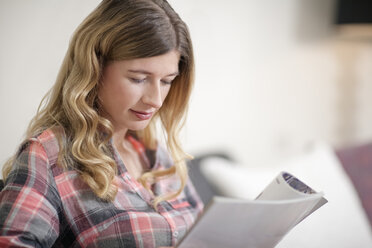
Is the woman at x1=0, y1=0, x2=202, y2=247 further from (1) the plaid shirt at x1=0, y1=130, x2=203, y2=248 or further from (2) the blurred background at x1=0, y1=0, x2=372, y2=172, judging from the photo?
(2) the blurred background at x1=0, y1=0, x2=372, y2=172

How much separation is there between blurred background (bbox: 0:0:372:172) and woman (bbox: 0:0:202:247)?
0.21m

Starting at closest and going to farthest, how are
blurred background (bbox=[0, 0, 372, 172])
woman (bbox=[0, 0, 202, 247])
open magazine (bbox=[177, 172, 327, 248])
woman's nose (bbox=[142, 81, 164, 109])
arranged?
open magazine (bbox=[177, 172, 327, 248]) → woman (bbox=[0, 0, 202, 247]) → woman's nose (bbox=[142, 81, 164, 109]) → blurred background (bbox=[0, 0, 372, 172])

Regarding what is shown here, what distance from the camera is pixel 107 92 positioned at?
0.94 metres

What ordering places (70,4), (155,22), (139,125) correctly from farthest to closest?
(70,4)
(139,125)
(155,22)

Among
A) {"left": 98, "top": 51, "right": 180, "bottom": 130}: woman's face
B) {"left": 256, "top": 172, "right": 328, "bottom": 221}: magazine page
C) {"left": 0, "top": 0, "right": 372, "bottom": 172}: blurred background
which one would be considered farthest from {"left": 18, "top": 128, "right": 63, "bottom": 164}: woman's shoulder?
{"left": 256, "top": 172, "right": 328, "bottom": 221}: magazine page

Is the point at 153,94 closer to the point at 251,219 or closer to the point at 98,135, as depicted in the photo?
the point at 98,135

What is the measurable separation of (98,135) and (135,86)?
6.6 inches

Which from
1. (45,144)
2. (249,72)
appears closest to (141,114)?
(45,144)

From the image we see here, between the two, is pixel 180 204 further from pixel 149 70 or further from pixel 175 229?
pixel 149 70

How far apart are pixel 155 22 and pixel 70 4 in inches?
13.3

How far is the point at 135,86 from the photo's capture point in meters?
0.92

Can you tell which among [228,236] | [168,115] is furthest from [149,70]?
[228,236]

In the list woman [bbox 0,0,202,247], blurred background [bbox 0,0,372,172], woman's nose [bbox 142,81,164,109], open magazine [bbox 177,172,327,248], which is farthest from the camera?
blurred background [bbox 0,0,372,172]

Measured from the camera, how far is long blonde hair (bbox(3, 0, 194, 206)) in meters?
0.88
